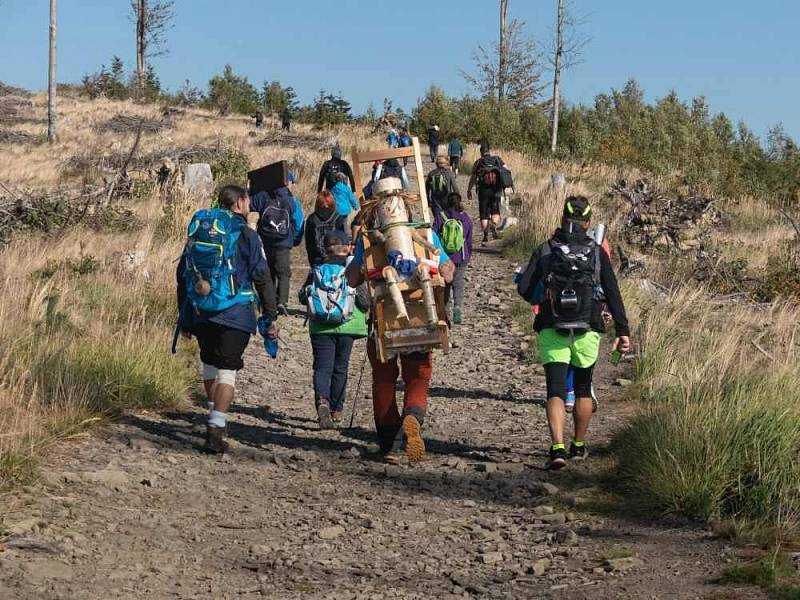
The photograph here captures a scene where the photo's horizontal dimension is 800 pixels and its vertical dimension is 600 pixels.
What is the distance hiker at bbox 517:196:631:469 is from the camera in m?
7.00

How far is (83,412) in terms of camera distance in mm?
7605

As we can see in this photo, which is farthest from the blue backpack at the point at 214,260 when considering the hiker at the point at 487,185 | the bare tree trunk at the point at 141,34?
the bare tree trunk at the point at 141,34

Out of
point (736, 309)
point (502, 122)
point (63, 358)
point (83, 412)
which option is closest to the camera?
point (83, 412)

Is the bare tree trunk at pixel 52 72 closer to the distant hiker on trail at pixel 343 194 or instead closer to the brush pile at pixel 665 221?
the brush pile at pixel 665 221

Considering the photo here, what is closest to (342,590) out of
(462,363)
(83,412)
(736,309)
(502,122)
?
(83,412)

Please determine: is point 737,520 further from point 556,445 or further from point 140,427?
point 140,427

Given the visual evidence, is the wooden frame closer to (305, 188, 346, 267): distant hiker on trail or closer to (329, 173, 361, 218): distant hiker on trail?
(305, 188, 346, 267): distant hiker on trail

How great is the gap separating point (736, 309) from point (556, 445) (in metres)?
6.33

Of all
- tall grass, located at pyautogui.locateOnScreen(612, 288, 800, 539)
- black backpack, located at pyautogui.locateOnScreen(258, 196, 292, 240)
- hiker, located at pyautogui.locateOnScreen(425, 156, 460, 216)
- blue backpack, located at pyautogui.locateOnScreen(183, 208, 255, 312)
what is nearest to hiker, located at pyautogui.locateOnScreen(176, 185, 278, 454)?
blue backpack, located at pyautogui.locateOnScreen(183, 208, 255, 312)

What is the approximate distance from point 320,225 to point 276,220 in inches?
107

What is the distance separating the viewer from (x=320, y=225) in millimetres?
9180

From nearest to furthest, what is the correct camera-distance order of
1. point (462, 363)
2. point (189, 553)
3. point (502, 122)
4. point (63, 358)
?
point (189, 553), point (63, 358), point (462, 363), point (502, 122)

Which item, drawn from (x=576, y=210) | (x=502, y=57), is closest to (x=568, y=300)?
(x=576, y=210)

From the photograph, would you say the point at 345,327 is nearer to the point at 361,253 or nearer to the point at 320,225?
the point at 320,225
